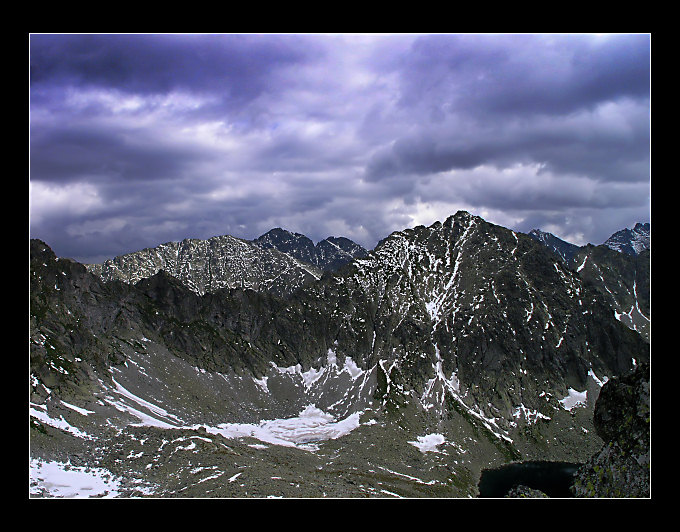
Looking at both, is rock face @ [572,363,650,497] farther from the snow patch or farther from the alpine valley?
the snow patch

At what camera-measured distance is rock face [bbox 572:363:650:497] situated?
1123 cm

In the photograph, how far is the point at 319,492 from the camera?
3019 inches

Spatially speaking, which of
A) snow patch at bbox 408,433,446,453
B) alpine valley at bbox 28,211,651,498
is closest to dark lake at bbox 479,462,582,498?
alpine valley at bbox 28,211,651,498

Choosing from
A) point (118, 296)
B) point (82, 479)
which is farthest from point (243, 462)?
point (118, 296)

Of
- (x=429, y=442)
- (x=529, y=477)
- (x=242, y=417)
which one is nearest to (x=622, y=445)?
(x=242, y=417)

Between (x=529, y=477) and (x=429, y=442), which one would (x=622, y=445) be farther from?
(x=429, y=442)

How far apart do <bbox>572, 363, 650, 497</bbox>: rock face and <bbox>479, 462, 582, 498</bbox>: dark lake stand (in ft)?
417

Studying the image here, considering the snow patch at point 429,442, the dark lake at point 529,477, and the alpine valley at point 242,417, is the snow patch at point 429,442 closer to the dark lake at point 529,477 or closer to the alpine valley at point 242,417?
the alpine valley at point 242,417

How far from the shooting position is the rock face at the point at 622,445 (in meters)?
11.2

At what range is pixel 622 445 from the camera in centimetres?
1196

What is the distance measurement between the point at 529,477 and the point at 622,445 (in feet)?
503

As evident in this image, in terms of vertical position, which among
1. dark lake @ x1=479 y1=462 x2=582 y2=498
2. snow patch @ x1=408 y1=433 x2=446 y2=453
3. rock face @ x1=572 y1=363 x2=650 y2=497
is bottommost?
dark lake @ x1=479 y1=462 x2=582 y2=498
